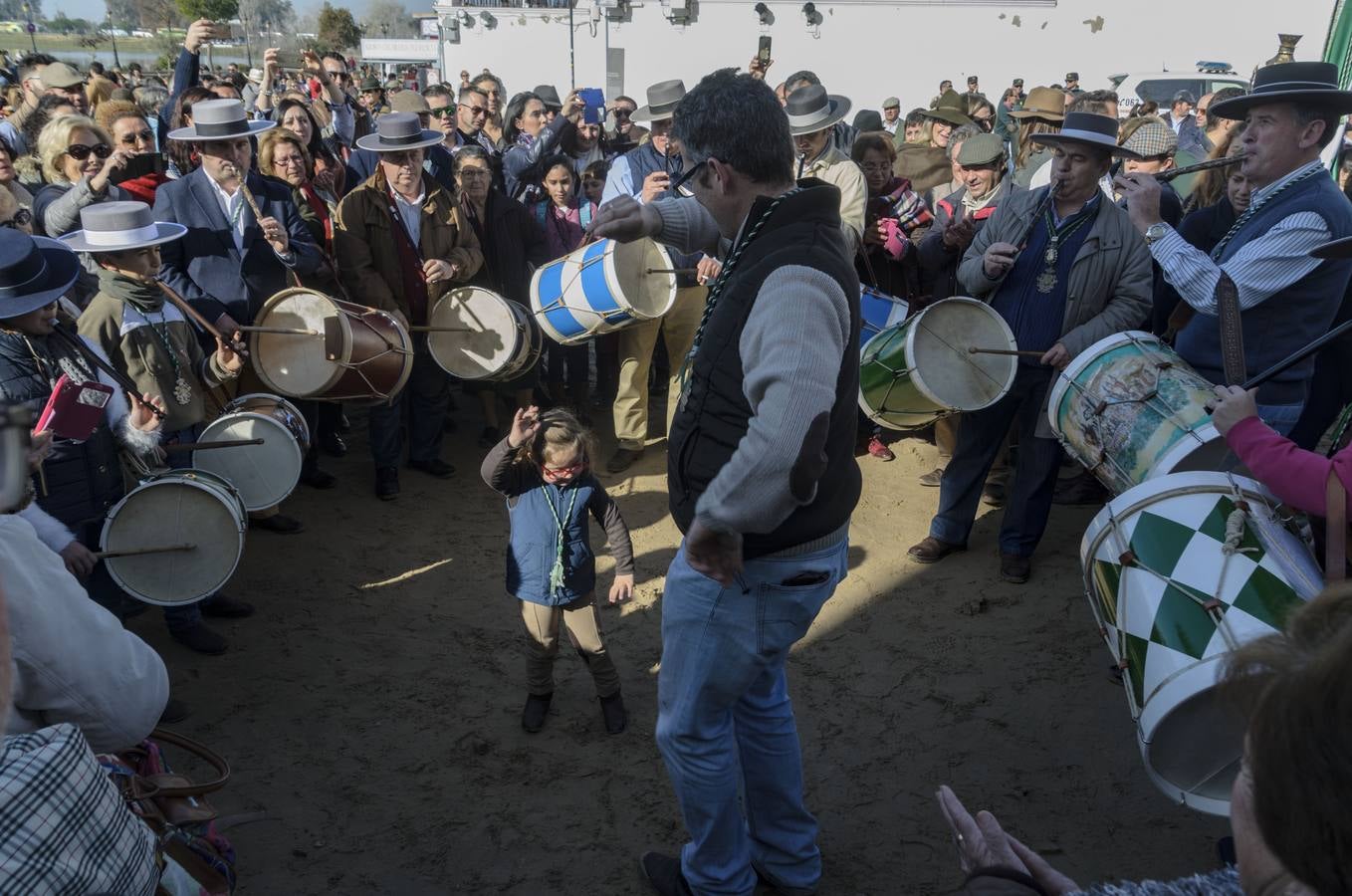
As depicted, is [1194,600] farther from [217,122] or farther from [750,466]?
[217,122]

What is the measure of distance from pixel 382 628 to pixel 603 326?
6.49ft

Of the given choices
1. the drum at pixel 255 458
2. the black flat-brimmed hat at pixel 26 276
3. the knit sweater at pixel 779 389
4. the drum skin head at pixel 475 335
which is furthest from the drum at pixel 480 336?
the knit sweater at pixel 779 389

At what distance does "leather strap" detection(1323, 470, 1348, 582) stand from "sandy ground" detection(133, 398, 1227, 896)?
1.21 meters

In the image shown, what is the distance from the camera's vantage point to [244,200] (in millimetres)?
5125

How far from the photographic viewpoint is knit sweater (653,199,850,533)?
210 centimetres

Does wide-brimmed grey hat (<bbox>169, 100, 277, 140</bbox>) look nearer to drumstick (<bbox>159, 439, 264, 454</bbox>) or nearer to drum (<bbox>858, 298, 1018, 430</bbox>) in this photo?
drumstick (<bbox>159, 439, 264, 454</bbox>)

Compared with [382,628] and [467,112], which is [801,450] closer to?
[382,628]

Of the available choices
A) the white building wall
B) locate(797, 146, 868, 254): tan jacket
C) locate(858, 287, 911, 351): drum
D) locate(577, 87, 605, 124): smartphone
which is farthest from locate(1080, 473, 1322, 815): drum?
the white building wall

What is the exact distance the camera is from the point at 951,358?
4.54m

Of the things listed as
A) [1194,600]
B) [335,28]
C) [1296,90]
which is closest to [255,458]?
[1194,600]

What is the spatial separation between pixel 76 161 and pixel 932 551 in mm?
5077

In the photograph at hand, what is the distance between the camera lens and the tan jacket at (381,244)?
5.55 m

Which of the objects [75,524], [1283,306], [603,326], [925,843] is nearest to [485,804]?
[925,843]

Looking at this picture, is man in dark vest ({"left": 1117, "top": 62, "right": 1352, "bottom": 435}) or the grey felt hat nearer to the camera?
man in dark vest ({"left": 1117, "top": 62, "right": 1352, "bottom": 435})
